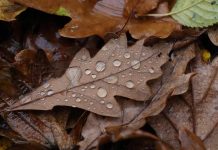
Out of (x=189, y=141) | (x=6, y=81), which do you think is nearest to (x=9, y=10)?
(x=6, y=81)

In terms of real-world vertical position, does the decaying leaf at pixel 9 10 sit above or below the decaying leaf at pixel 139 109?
above

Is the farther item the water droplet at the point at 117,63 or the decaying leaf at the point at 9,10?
the decaying leaf at the point at 9,10

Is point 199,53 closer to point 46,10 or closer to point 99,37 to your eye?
point 99,37

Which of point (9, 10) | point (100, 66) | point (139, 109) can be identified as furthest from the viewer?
point (9, 10)

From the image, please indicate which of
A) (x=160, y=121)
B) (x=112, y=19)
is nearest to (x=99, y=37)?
(x=112, y=19)

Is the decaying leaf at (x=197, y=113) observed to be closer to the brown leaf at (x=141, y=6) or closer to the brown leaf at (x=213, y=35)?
the brown leaf at (x=213, y=35)

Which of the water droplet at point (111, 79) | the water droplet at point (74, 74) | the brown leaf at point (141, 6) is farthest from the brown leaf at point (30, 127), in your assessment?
the brown leaf at point (141, 6)

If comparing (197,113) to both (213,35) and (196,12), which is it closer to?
(213,35)
